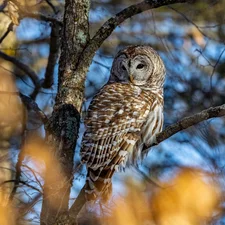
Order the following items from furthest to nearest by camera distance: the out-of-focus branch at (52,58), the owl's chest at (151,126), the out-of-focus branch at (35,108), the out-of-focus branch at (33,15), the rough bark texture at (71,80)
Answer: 1. the out-of-focus branch at (52,58)
2. the out-of-focus branch at (33,15)
3. the owl's chest at (151,126)
4. the out-of-focus branch at (35,108)
5. the rough bark texture at (71,80)

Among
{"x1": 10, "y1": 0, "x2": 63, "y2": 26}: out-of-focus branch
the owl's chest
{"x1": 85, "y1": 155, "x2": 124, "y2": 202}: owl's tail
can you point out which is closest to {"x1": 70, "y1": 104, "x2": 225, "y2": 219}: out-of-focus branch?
{"x1": 85, "y1": 155, "x2": 124, "y2": 202}: owl's tail

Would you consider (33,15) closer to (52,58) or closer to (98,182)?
(52,58)

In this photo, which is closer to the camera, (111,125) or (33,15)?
(111,125)

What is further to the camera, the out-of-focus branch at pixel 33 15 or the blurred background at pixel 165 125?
the out-of-focus branch at pixel 33 15

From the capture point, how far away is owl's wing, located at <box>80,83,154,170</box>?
4.04 m

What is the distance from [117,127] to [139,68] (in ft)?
3.57

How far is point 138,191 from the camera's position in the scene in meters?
2.35

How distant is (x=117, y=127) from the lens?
166 inches

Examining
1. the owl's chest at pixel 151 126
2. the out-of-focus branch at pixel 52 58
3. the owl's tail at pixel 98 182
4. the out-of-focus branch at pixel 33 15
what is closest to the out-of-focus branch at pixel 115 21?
the owl's chest at pixel 151 126

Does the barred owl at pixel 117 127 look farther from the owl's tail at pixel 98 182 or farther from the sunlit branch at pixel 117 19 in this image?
the sunlit branch at pixel 117 19

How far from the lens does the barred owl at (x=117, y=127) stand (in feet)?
13.0

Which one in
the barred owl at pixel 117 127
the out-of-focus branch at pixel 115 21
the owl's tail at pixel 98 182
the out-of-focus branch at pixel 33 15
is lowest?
the owl's tail at pixel 98 182

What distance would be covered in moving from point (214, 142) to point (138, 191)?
2.28ft

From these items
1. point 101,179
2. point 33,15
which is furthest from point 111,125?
point 33,15
